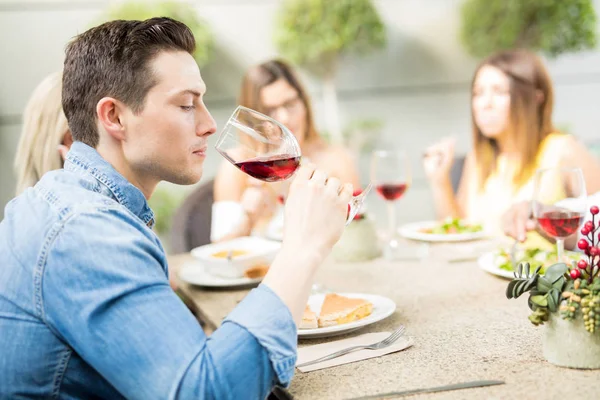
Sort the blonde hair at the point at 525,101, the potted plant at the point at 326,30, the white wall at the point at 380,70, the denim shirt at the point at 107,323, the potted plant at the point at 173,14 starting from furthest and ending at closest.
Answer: the potted plant at the point at 326,30 → the white wall at the point at 380,70 → the potted plant at the point at 173,14 → the blonde hair at the point at 525,101 → the denim shirt at the point at 107,323

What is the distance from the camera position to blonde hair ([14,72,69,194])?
6.51ft

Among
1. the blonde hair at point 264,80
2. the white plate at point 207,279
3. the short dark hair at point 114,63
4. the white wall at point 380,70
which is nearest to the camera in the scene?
the short dark hair at point 114,63

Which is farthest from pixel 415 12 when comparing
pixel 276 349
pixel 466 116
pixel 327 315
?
pixel 276 349

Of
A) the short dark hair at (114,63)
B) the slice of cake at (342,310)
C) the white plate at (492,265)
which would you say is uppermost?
the short dark hair at (114,63)

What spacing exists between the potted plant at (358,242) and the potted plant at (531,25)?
3469 millimetres

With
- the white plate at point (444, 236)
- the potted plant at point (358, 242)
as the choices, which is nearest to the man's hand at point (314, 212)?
the potted plant at point (358, 242)

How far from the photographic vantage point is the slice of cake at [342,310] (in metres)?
1.38

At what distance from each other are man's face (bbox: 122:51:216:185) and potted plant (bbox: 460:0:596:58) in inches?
171

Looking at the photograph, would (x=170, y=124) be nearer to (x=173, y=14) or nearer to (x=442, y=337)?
(x=442, y=337)

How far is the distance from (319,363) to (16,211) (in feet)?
1.83

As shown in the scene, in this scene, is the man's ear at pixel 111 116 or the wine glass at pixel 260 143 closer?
the man's ear at pixel 111 116

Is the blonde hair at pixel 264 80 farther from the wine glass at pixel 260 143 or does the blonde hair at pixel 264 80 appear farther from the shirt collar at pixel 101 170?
the shirt collar at pixel 101 170

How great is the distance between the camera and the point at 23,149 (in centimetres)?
203

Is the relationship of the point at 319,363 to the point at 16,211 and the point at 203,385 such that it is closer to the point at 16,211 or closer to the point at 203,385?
the point at 203,385
